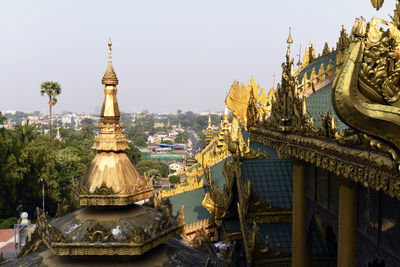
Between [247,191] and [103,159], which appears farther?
[247,191]

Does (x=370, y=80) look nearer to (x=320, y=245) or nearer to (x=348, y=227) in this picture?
(x=348, y=227)

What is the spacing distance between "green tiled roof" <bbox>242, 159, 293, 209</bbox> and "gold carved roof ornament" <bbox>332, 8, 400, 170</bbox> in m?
4.77

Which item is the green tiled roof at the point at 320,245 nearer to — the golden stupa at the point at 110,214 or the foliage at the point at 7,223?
the golden stupa at the point at 110,214

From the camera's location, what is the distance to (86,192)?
5.10 meters

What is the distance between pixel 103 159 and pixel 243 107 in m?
11.0

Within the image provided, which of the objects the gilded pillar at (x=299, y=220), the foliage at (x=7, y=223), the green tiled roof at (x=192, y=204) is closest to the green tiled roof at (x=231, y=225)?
the gilded pillar at (x=299, y=220)

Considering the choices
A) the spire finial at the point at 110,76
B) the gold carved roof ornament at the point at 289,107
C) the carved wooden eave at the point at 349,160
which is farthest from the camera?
the gold carved roof ornament at the point at 289,107

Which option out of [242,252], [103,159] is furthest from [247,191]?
[103,159]

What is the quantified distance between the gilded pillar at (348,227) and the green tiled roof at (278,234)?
257cm

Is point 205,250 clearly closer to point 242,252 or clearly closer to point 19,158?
point 242,252

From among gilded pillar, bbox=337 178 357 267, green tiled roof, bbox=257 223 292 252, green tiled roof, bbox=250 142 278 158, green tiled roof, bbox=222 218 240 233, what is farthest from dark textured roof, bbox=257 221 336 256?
green tiled roof, bbox=250 142 278 158

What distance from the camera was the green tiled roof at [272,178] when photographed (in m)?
8.38

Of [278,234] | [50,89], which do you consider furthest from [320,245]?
[50,89]

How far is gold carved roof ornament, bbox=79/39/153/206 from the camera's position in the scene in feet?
16.7
